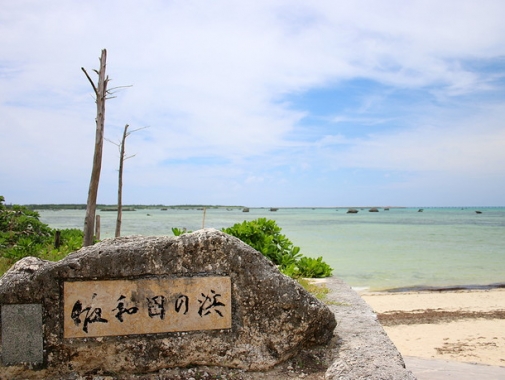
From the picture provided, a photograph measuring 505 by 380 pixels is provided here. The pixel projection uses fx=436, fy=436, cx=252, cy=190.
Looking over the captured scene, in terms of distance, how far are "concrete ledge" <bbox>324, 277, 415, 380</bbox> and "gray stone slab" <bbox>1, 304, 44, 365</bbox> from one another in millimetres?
2187

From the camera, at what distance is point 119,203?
1238 centimetres

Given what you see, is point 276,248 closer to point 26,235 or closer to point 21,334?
point 21,334

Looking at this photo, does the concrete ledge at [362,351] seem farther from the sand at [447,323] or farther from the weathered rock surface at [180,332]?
the sand at [447,323]

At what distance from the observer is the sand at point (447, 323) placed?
6703 millimetres

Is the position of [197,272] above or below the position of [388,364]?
above

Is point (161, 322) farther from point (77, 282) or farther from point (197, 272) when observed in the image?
point (77, 282)

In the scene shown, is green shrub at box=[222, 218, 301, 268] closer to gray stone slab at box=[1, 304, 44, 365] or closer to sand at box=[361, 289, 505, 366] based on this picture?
sand at box=[361, 289, 505, 366]

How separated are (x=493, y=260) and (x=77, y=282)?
17979 millimetres

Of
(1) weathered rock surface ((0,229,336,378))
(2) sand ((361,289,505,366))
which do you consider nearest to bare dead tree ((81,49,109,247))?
(1) weathered rock surface ((0,229,336,378))

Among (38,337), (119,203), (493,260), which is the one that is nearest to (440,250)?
(493,260)

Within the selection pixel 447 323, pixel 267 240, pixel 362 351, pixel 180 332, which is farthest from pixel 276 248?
pixel 180 332

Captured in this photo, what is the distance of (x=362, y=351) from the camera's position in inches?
138

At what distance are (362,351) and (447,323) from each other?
586cm

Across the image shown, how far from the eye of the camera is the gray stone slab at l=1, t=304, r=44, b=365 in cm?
325
